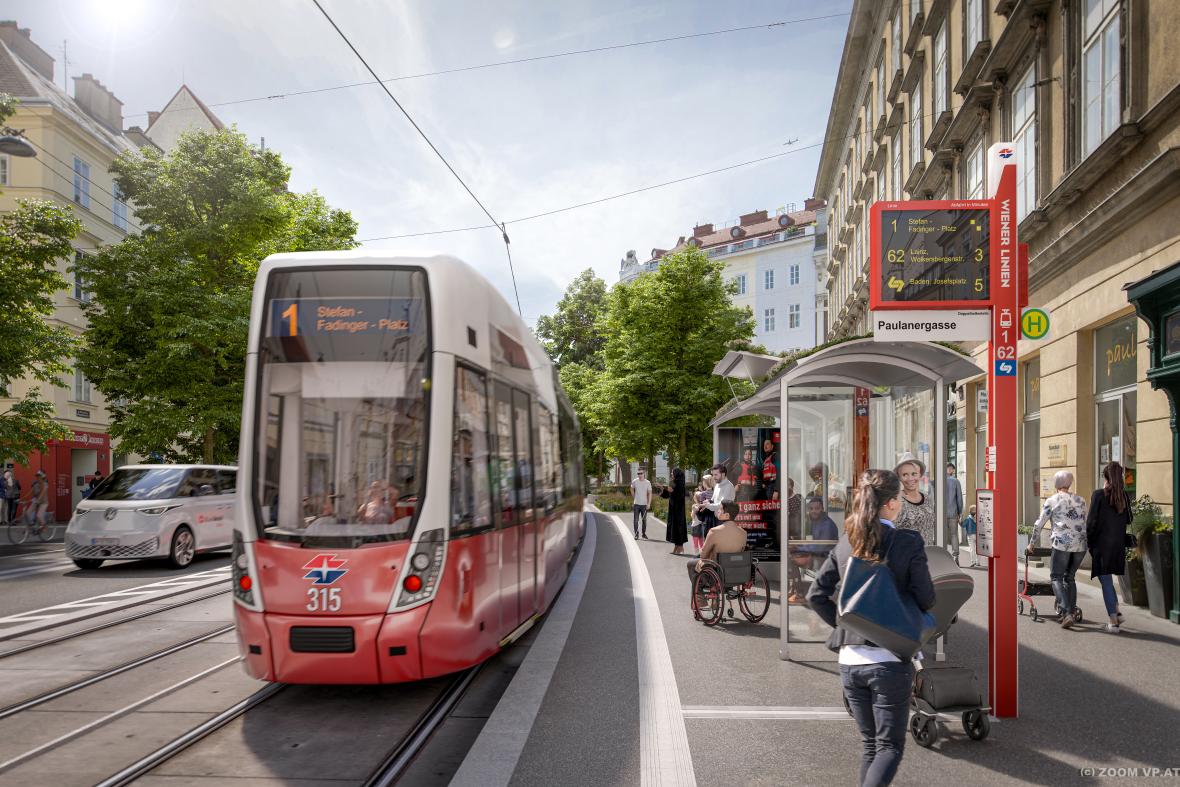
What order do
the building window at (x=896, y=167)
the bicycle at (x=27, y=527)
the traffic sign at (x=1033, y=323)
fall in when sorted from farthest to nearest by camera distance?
the building window at (x=896, y=167), the bicycle at (x=27, y=527), the traffic sign at (x=1033, y=323)

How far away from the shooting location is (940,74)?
21562mm

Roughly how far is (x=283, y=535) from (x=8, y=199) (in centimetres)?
3242

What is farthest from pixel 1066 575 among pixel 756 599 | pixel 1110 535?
pixel 756 599

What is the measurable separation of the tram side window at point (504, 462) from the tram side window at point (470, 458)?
26 centimetres

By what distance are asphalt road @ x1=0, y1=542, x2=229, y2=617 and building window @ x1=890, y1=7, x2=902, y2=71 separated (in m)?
23.0

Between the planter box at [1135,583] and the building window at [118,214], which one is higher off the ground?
the building window at [118,214]

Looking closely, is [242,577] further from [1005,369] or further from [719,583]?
[1005,369]

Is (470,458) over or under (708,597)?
over

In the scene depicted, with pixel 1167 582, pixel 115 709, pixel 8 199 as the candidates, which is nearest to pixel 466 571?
pixel 115 709

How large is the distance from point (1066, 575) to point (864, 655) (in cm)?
667

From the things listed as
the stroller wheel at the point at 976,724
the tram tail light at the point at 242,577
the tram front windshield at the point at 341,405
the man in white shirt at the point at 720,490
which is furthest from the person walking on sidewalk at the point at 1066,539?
the tram tail light at the point at 242,577

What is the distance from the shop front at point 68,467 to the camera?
30484mm

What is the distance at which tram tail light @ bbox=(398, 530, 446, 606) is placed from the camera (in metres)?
5.84

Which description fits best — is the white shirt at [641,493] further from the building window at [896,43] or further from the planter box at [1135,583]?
the building window at [896,43]
